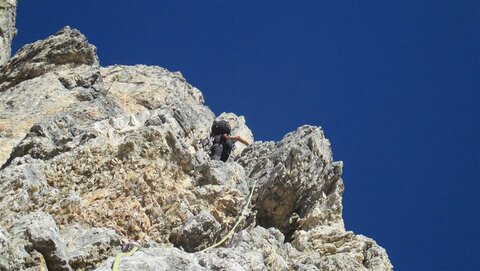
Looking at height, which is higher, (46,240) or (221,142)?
(221,142)

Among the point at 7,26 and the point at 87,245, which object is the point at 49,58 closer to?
the point at 7,26

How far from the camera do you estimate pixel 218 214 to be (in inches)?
622

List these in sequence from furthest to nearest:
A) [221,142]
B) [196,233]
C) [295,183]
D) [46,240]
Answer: [221,142] → [295,183] → [196,233] → [46,240]


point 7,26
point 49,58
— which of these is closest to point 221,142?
point 49,58

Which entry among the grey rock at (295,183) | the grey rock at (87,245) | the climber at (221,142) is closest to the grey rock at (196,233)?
the grey rock at (87,245)

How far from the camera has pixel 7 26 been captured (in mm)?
35438

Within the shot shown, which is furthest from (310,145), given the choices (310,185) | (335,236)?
(335,236)

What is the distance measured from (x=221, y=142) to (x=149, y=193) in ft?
23.5

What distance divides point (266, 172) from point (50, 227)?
10368 mm

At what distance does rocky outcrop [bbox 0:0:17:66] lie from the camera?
112ft

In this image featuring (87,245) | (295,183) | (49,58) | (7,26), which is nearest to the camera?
(87,245)

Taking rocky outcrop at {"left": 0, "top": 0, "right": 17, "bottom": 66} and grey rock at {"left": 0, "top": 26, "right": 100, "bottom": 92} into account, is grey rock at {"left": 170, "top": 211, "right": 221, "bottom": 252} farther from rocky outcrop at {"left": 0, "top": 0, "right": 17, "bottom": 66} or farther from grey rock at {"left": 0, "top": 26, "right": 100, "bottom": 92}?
rocky outcrop at {"left": 0, "top": 0, "right": 17, "bottom": 66}

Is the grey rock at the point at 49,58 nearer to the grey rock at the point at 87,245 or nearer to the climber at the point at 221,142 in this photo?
the climber at the point at 221,142

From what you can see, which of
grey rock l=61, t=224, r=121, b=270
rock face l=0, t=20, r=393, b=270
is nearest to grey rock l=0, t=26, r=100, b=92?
rock face l=0, t=20, r=393, b=270
